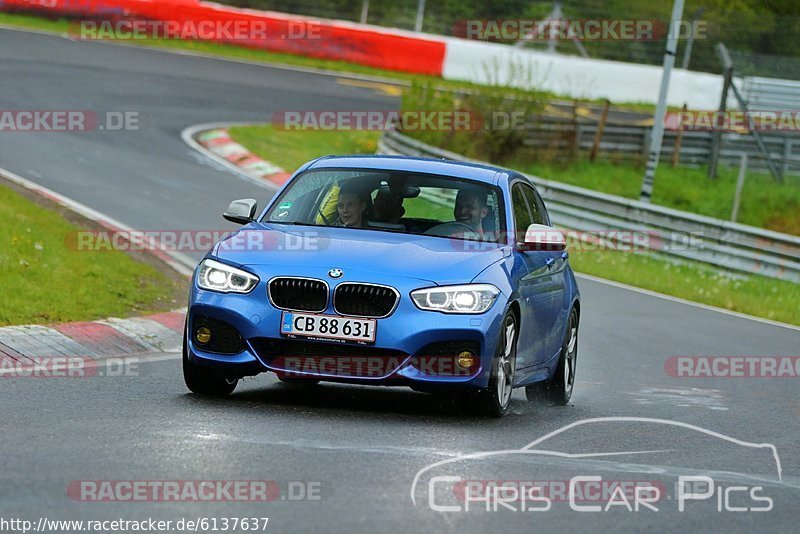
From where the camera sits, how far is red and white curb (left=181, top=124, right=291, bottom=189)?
85.7ft

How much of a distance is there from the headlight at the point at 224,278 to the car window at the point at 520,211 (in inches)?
76.3

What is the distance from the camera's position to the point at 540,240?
960cm

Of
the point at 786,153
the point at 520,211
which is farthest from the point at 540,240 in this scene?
the point at 786,153

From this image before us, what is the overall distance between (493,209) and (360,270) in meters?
1.55

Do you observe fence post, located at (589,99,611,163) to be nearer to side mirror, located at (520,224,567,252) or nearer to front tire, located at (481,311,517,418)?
side mirror, located at (520,224,567,252)

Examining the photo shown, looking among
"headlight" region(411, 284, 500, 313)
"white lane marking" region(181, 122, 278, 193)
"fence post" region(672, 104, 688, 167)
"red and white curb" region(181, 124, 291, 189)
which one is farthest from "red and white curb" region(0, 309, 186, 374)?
"fence post" region(672, 104, 688, 167)

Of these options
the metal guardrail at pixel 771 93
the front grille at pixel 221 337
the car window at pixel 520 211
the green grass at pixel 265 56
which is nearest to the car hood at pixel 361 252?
the front grille at pixel 221 337

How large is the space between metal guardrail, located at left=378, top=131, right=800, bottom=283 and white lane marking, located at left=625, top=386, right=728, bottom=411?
35.5 ft

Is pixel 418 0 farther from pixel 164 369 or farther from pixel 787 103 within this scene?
pixel 164 369

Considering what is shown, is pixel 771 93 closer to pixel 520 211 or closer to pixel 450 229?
pixel 520 211

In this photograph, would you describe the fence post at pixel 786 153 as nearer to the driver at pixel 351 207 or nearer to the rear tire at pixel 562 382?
the rear tire at pixel 562 382

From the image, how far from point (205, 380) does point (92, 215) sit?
31.8 feet

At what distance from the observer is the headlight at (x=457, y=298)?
336 inches

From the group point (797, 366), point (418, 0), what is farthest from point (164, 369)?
point (418, 0)
